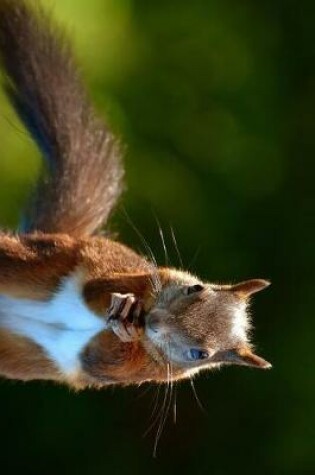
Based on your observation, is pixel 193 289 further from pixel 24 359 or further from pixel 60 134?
pixel 60 134

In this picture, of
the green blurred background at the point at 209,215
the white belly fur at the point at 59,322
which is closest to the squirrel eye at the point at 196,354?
the white belly fur at the point at 59,322

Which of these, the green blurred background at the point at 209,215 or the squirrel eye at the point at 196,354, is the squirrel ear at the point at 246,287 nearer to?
the squirrel eye at the point at 196,354

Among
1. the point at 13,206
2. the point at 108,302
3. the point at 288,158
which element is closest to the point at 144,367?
the point at 108,302

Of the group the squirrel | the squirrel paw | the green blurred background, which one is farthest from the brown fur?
the green blurred background

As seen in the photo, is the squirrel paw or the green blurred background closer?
the squirrel paw

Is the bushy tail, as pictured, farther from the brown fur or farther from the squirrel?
the brown fur

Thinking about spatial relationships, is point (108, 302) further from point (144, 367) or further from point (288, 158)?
point (288, 158)

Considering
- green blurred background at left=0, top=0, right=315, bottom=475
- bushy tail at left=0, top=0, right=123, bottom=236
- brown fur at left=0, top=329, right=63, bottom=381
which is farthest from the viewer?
green blurred background at left=0, top=0, right=315, bottom=475
